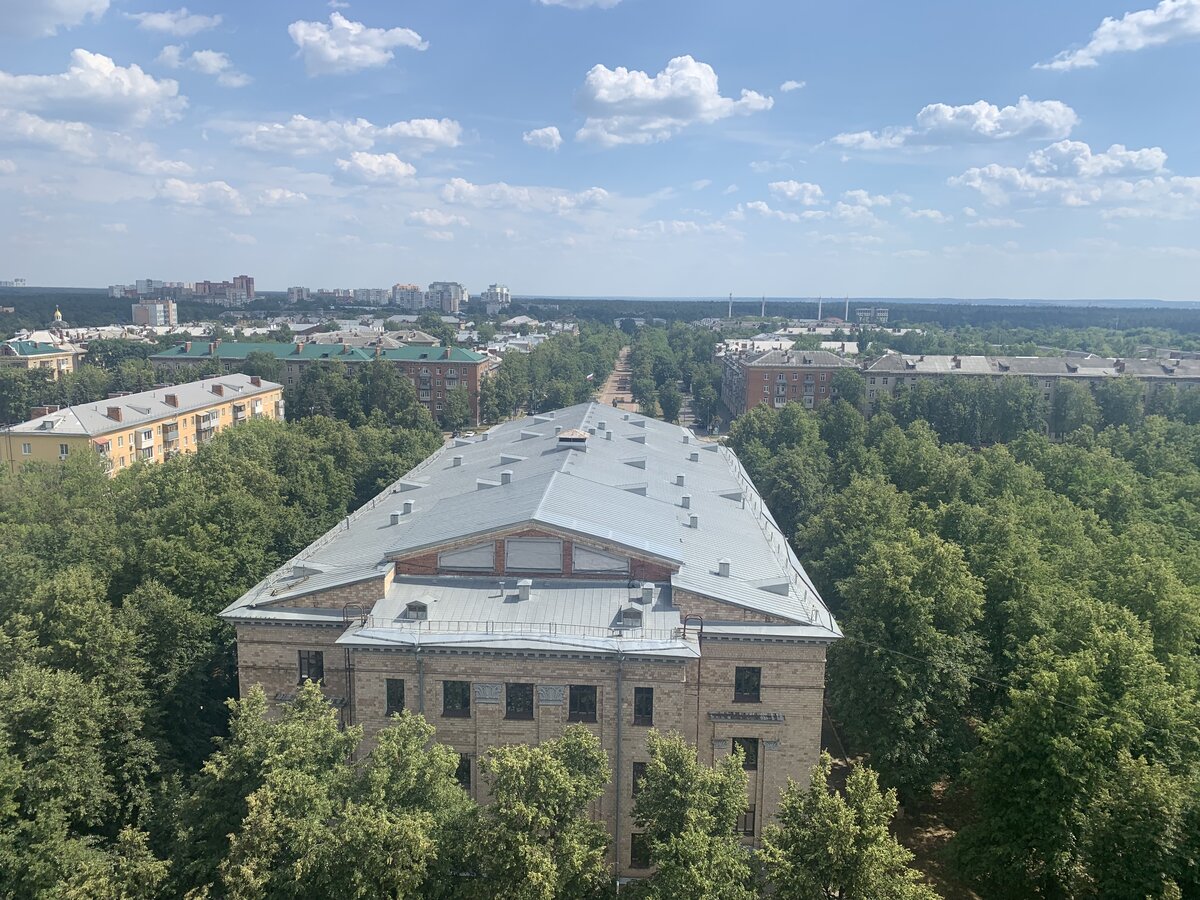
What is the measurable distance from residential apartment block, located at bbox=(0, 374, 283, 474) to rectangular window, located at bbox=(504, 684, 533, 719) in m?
64.4

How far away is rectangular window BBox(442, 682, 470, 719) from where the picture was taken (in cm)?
3916

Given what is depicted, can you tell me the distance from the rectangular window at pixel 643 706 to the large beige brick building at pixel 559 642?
0.20 feet

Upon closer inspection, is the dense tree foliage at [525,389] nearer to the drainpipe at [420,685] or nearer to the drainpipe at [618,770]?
the drainpipe at [420,685]

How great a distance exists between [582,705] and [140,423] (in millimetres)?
89104

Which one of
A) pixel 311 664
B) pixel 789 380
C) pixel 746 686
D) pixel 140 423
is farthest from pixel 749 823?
pixel 789 380

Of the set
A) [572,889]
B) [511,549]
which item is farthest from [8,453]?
[572,889]

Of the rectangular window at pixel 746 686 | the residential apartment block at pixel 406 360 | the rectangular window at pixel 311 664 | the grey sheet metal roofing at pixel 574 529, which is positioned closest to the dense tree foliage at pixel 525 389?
the residential apartment block at pixel 406 360

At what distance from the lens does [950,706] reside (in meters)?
42.2

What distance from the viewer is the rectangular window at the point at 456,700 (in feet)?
128

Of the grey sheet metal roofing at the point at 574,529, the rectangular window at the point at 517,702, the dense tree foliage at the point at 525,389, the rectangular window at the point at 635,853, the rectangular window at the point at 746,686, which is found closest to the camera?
the rectangular window at the point at 635,853

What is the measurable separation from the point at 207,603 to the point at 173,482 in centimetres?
2080

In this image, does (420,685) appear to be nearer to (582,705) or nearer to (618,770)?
(582,705)

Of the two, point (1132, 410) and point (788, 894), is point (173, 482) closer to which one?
point (788, 894)

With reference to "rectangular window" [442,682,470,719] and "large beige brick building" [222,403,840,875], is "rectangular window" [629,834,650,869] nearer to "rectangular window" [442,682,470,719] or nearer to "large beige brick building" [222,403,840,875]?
"large beige brick building" [222,403,840,875]
